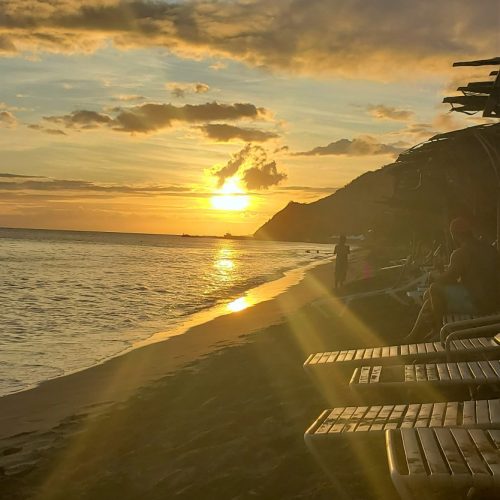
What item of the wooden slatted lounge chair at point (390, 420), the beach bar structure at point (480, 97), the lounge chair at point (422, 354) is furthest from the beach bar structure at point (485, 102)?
the wooden slatted lounge chair at point (390, 420)

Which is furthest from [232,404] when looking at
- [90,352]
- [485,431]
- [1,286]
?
[1,286]

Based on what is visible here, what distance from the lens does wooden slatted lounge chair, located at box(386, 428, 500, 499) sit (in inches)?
116

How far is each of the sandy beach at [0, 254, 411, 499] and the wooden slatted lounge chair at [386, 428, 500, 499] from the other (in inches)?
37.4

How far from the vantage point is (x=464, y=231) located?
7.90 m

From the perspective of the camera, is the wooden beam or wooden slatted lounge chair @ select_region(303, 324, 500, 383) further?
the wooden beam

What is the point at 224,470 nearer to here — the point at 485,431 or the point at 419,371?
the point at 419,371

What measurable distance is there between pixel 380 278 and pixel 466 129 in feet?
36.0

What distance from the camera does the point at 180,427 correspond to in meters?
6.58

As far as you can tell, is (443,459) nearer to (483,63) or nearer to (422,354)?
(422,354)

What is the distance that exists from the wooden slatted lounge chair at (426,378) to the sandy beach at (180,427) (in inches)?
28.7

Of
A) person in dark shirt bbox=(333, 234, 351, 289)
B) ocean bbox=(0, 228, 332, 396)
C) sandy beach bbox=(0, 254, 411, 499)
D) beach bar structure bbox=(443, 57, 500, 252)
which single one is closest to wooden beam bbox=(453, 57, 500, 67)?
beach bar structure bbox=(443, 57, 500, 252)

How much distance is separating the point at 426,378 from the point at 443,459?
2090mm

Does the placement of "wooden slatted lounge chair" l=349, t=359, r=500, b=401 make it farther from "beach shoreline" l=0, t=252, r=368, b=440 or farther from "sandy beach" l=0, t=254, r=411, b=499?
"beach shoreline" l=0, t=252, r=368, b=440

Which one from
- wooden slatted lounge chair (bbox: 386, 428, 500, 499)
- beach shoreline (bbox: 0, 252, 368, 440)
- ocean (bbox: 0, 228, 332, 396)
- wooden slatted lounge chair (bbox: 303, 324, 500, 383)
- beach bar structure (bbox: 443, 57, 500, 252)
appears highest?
beach bar structure (bbox: 443, 57, 500, 252)
